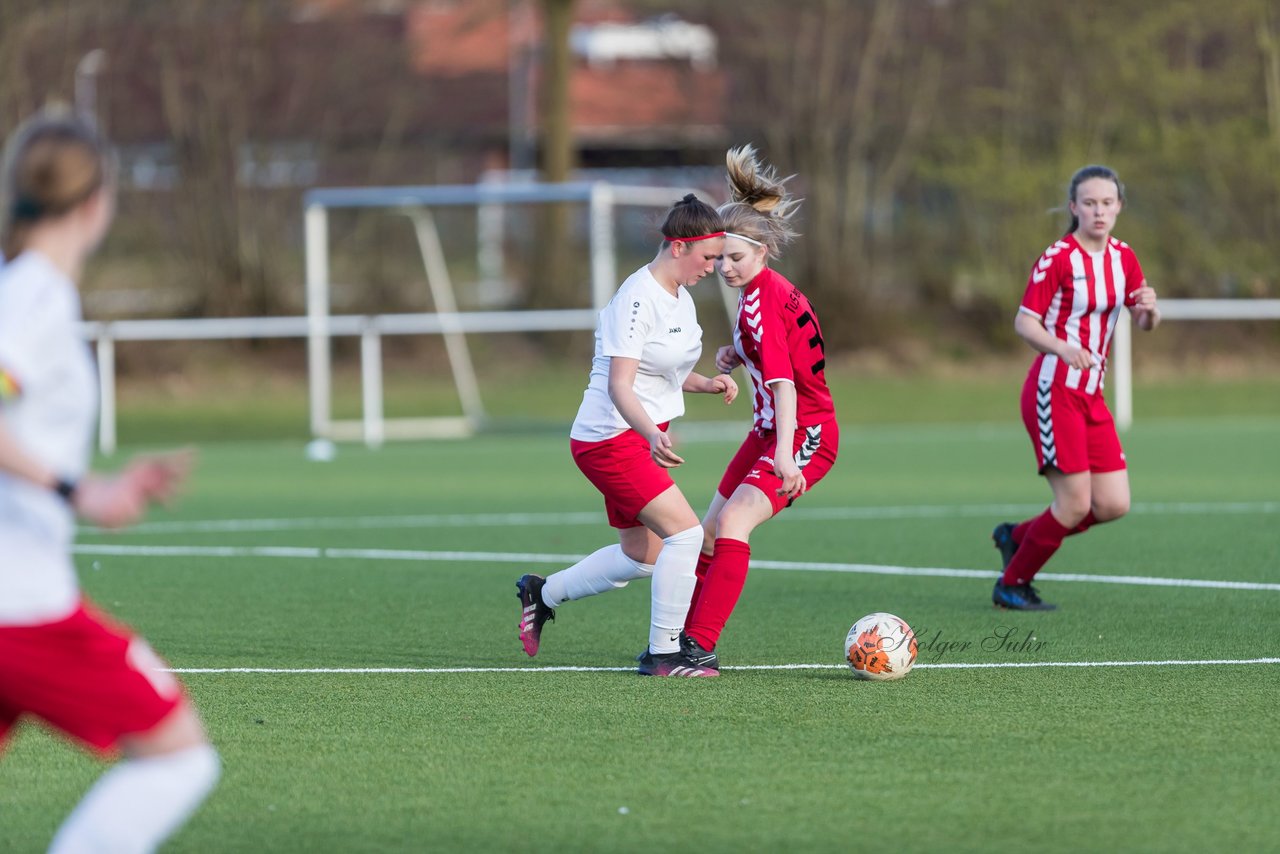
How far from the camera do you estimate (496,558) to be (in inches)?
412

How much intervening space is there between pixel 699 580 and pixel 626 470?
0.82 meters

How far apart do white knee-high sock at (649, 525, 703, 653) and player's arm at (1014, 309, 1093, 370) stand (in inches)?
76.8

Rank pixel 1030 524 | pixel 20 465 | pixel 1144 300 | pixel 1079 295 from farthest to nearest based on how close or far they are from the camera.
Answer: pixel 1030 524 → pixel 1079 295 → pixel 1144 300 → pixel 20 465

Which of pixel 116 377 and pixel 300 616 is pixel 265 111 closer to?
pixel 116 377

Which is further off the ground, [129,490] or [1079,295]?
[129,490]

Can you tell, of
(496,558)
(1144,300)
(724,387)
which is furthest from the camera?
(496,558)

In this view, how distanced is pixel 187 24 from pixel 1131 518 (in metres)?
20.2

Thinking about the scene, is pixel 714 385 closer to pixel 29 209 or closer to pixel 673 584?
pixel 673 584

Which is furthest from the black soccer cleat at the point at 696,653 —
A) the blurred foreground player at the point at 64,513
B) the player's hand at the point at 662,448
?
the blurred foreground player at the point at 64,513

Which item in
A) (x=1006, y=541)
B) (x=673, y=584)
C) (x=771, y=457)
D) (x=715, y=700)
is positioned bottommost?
(x=1006, y=541)

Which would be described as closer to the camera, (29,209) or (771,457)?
(29,209)

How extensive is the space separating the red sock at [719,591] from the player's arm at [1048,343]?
1.80m

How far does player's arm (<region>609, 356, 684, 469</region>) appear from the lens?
6.28 metres

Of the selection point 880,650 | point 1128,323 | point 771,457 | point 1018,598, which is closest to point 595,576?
point 771,457
